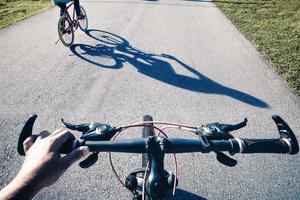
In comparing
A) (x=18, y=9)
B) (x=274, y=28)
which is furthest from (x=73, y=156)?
(x=18, y=9)

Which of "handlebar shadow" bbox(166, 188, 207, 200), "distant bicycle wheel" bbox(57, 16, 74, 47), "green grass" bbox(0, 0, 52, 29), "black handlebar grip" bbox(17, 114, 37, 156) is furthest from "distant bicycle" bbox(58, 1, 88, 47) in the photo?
"black handlebar grip" bbox(17, 114, 37, 156)

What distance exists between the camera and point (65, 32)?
7910 mm

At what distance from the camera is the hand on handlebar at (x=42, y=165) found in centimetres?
128

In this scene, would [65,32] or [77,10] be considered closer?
[65,32]

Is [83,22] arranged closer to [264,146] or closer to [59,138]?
[59,138]

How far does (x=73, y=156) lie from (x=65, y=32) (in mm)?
7129

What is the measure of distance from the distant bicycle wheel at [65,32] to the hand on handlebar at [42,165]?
22.5 ft

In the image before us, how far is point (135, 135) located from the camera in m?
4.78

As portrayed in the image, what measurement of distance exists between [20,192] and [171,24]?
9.88m

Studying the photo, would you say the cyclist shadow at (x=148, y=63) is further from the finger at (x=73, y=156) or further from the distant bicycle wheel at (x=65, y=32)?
the finger at (x=73, y=156)

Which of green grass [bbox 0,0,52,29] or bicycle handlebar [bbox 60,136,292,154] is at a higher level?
bicycle handlebar [bbox 60,136,292,154]

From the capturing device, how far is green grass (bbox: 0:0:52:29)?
35.2 feet

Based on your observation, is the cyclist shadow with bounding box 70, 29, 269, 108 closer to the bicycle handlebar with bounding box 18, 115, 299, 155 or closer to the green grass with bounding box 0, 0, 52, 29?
the green grass with bounding box 0, 0, 52, 29

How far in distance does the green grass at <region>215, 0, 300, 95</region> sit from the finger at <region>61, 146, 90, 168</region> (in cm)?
585
